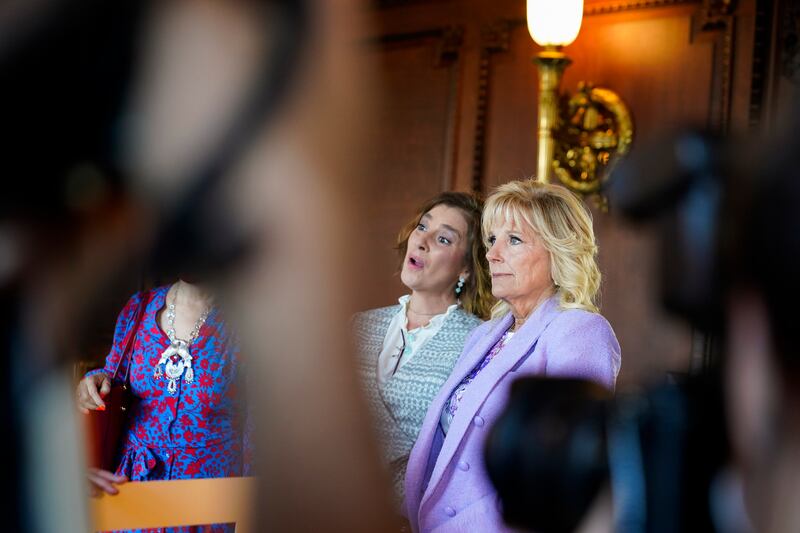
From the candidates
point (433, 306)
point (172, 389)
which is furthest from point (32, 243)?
point (433, 306)

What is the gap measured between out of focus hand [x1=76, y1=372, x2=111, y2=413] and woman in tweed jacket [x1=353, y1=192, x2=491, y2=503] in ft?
3.01

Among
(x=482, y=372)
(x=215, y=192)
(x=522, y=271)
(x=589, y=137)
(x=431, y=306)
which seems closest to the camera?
(x=215, y=192)

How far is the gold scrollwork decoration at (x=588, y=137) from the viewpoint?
4777mm

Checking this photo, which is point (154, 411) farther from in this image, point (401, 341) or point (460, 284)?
point (460, 284)

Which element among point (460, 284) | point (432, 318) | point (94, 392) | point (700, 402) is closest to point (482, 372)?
point (432, 318)

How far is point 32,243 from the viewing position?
1.63 ft

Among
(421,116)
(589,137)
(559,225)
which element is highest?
(421,116)

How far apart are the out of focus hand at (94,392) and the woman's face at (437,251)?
48.4 inches

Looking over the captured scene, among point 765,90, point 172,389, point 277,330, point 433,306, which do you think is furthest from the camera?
point 765,90

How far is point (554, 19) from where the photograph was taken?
423 centimetres

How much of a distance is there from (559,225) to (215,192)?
247 centimetres

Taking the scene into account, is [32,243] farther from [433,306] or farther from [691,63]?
[691,63]

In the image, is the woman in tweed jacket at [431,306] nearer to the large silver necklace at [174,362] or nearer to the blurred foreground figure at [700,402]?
the large silver necklace at [174,362]

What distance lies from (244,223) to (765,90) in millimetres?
4342
